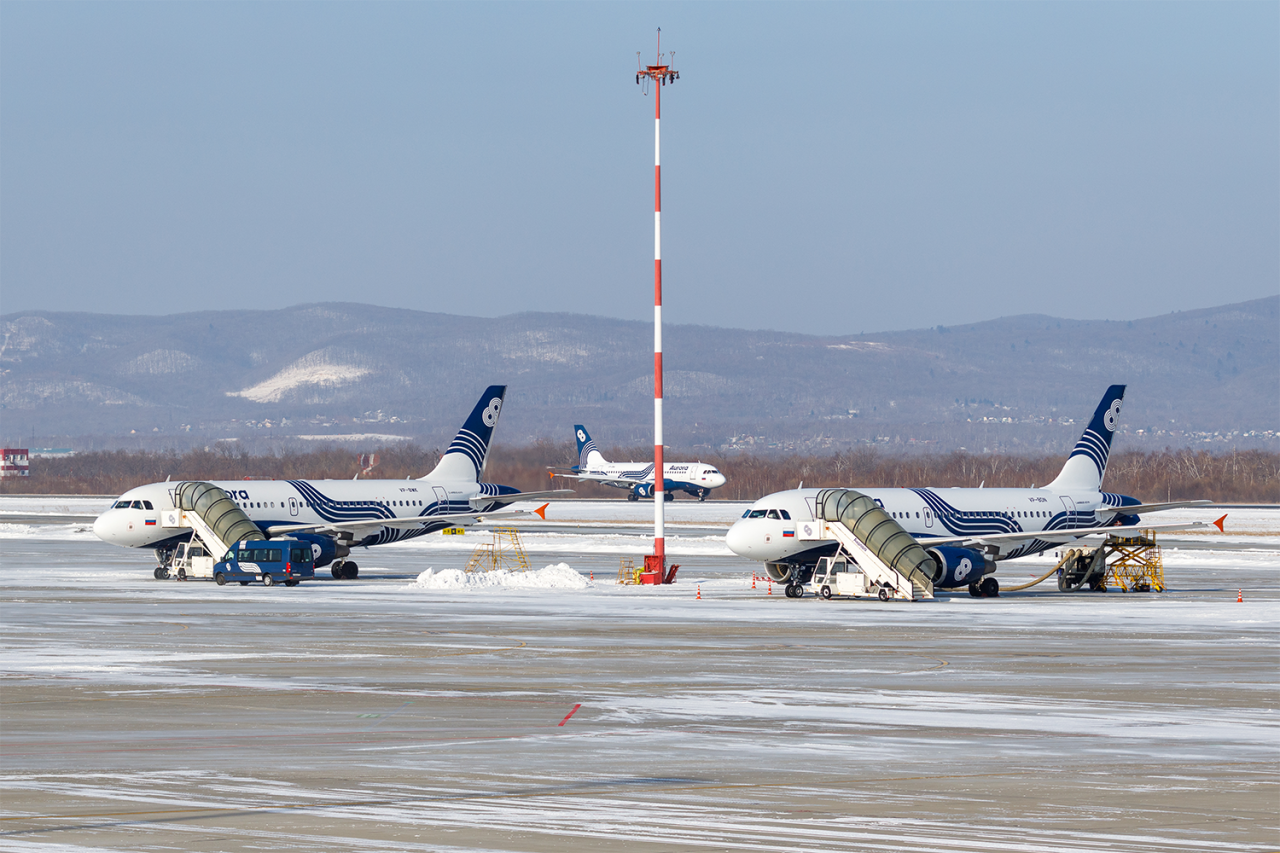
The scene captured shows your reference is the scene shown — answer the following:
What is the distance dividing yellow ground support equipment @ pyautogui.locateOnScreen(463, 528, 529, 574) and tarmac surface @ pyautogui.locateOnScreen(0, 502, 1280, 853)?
68.6ft

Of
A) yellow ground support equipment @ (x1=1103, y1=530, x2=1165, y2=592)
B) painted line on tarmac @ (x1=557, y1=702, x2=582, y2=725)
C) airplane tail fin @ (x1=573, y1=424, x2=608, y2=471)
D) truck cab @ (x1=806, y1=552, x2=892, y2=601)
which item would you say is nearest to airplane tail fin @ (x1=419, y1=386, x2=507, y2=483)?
truck cab @ (x1=806, y1=552, x2=892, y2=601)

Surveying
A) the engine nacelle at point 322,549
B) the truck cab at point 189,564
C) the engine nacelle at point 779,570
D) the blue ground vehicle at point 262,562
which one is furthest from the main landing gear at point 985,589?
the truck cab at point 189,564

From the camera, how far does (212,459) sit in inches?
6983

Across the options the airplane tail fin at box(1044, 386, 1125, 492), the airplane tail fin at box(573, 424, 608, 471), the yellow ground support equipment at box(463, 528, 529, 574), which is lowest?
the yellow ground support equipment at box(463, 528, 529, 574)

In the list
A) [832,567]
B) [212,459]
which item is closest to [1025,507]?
[832,567]

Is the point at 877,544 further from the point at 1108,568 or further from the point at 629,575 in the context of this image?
the point at 629,575

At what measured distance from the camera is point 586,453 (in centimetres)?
17462

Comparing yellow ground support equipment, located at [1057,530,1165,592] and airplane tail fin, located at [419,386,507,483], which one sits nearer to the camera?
yellow ground support equipment, located at [1057,530,1165,592]

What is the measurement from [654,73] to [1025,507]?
1995 cm

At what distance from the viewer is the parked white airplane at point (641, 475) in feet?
513

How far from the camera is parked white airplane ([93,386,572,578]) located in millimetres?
65000

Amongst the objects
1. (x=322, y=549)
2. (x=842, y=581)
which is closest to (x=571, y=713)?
(x=842, y=581)

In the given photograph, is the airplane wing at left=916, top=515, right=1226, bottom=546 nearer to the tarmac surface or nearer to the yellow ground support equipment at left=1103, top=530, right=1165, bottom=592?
the yellow ground support equipment at left=1103, top=530, right=1165, bottom=592

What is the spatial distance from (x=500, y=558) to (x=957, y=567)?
1078 inches
